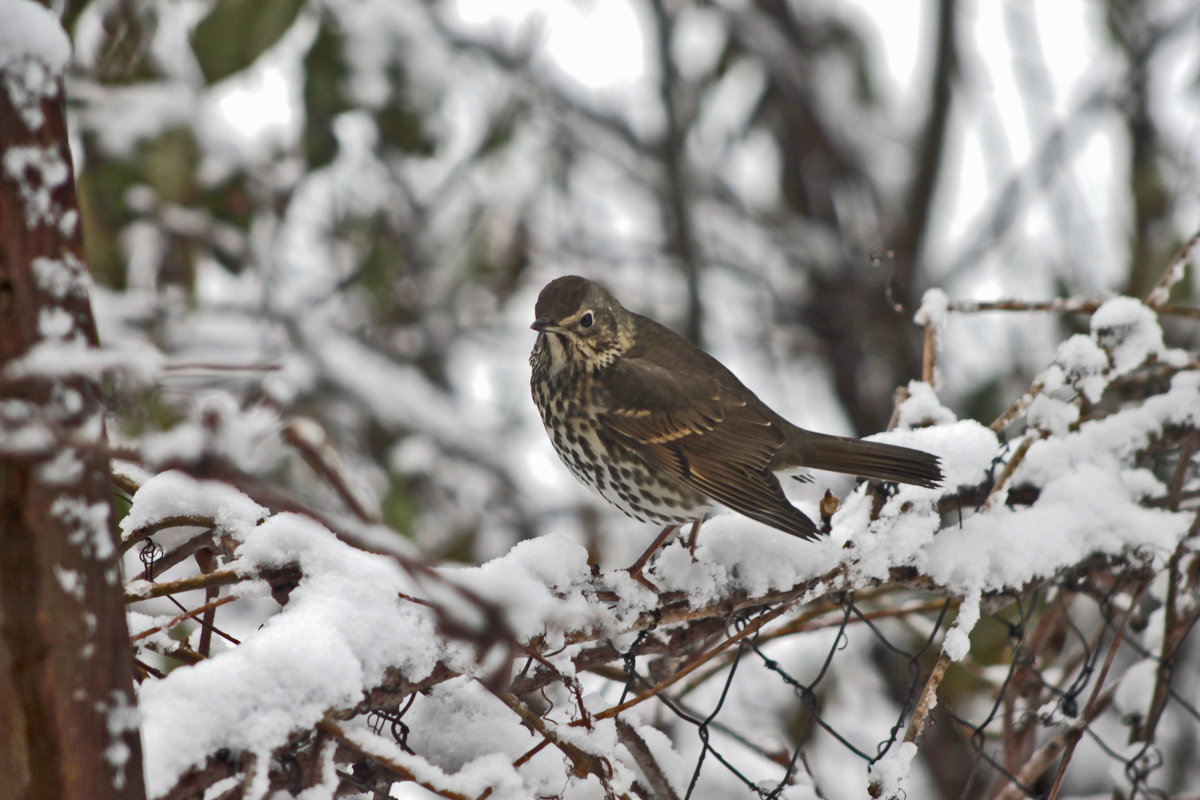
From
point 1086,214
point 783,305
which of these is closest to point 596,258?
point 783,305

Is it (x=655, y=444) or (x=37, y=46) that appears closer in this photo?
(x=37, y=46)

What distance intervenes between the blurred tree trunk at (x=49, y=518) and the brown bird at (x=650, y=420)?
146 centimetres

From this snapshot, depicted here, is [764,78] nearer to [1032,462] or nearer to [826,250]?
[826,250]

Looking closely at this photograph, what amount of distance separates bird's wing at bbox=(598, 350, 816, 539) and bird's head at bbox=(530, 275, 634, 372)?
67 mm

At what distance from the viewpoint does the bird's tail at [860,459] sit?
1.96 meters

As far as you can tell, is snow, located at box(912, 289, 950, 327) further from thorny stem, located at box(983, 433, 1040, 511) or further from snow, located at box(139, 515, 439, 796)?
snow, located at box(139, 515, 439, 796)

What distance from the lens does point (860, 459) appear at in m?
2.18

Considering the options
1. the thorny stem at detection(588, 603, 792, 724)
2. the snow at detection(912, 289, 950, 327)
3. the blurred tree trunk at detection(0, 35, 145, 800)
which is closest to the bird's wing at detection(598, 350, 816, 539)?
the snow at detection(912, 289, 950, 327)

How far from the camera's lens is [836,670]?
4.91 metres

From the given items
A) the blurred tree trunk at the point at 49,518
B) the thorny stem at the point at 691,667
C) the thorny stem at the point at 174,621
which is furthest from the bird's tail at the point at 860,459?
the blurred tree trunk at the point at 49,518

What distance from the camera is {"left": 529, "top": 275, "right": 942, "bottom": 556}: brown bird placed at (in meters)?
2.41

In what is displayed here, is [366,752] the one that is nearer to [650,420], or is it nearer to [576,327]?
[650,420]

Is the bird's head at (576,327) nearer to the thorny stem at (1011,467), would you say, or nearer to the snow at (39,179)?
the thorny stem at (1011,467)

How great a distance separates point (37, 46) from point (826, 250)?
5484 millimetres
